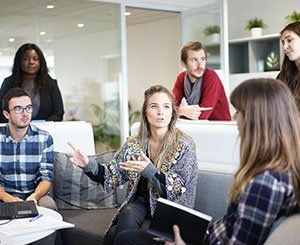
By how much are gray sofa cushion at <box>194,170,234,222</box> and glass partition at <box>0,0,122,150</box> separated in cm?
327

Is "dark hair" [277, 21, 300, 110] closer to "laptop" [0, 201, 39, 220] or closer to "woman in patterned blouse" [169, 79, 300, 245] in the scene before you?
"woman in patterned blouse" [169, 79, 300, 245]

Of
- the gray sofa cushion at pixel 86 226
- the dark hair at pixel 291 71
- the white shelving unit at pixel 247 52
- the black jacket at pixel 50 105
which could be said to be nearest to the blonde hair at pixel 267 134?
the dark hair at pixel 291 71

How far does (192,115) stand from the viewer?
3.16 metres

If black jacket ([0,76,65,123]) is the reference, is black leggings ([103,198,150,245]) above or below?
below

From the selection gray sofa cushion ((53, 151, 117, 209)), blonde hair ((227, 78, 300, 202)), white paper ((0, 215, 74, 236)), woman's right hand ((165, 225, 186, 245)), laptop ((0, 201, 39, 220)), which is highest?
blonde hair ((227, 78, 300, 202))

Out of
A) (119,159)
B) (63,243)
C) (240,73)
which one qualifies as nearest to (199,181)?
(119,159)

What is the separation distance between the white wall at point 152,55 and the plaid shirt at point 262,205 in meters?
5.94

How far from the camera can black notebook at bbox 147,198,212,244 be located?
5.97ft

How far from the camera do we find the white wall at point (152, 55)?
7.72 metres

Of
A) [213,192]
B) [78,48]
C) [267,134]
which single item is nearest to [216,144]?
[213,192]

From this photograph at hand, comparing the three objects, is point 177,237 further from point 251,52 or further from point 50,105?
point 251,52

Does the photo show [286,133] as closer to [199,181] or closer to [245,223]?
[245,223]

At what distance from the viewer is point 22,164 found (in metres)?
3.05

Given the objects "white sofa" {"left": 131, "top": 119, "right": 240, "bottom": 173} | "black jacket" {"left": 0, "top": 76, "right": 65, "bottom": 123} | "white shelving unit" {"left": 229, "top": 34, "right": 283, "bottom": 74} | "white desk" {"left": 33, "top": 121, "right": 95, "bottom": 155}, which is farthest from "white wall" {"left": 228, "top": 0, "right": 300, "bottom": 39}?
"white sofa" {"left": 131, "top": 119, "right": 240, "bottom": 173}
